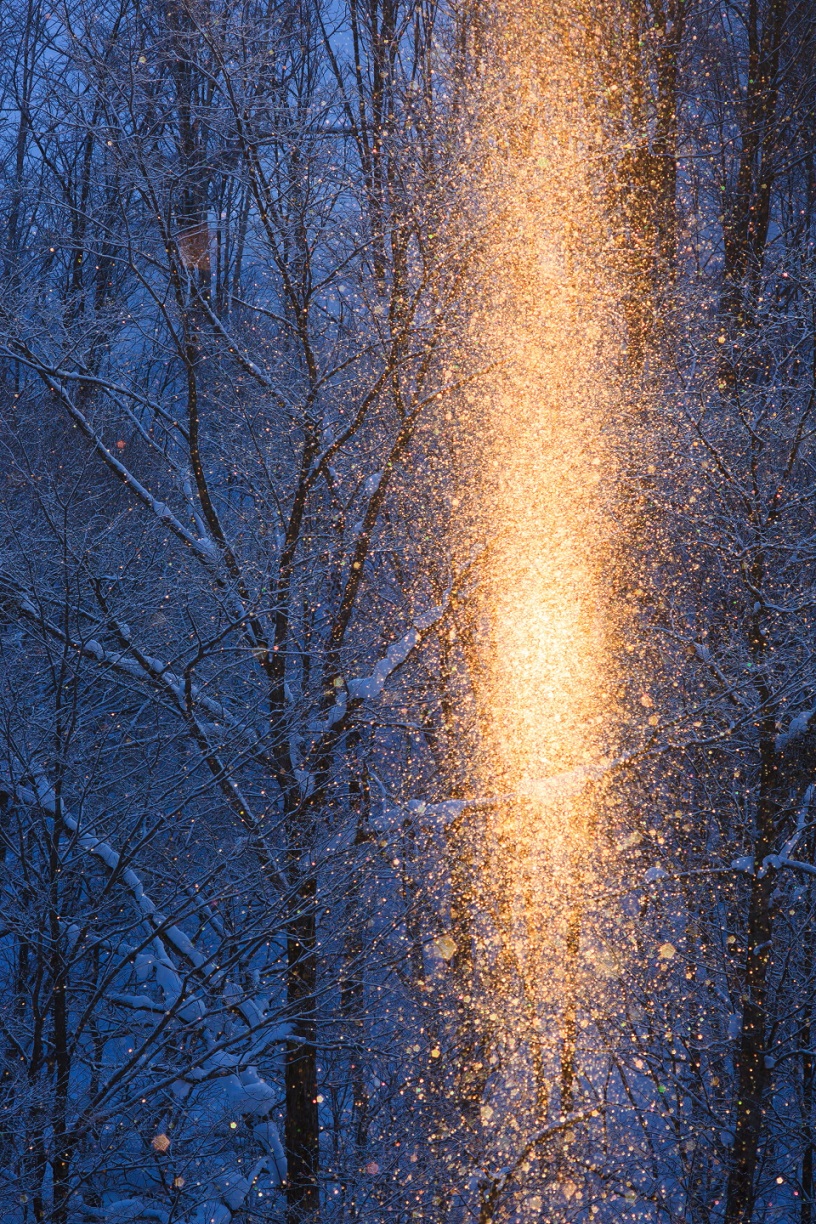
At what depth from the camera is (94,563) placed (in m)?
6.71

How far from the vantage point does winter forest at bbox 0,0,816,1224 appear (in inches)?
226

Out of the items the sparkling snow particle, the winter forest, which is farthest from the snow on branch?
the sparkling snow particle

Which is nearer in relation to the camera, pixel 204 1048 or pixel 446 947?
pixel 204 1048

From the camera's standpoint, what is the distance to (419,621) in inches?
274

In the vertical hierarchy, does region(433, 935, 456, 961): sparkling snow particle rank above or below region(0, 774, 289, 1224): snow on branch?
above

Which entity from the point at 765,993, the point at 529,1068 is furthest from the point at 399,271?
the point at 529,1068

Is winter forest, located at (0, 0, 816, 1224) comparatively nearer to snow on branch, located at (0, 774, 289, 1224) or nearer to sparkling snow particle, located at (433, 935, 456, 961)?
snow on branch, located at (0, 774, 289, 1224)

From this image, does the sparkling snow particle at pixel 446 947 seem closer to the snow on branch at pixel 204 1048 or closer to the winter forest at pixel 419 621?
the winter forest at pixel 419 621

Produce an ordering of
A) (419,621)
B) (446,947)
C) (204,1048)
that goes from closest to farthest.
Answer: (204,1048) < (419,621) < (446,947)

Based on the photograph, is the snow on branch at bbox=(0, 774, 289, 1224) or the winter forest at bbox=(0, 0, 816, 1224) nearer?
the snow on branch at bbox=(0, 774, 289, 1224)

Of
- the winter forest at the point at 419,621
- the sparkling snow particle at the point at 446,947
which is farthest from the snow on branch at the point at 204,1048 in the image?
the sparkling snow particle at the point at 446,947

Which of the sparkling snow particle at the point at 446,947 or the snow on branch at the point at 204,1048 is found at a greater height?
the sparkling snow particle at the point at 446,947

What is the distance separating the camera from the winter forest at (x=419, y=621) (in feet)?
18.9

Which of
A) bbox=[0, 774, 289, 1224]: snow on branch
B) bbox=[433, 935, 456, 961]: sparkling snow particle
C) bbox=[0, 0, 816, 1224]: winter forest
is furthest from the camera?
bbox=[433, 935, 456, 961]: sparkling snow particle
